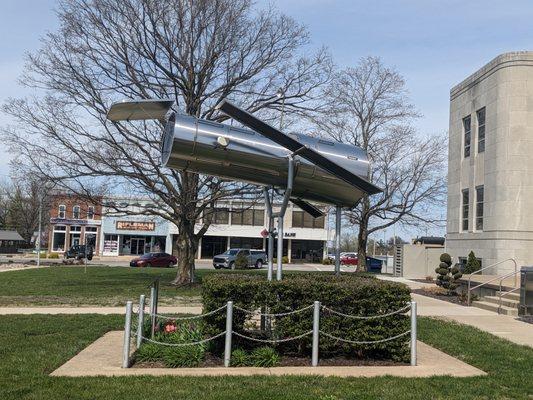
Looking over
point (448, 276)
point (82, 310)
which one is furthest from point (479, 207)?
point (82, 310)

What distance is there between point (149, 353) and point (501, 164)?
1931 cm

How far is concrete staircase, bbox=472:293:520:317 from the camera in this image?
50.3 ft

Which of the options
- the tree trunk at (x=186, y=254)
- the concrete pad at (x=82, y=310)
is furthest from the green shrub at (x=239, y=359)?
the tree trunk at (x=186, y=254)

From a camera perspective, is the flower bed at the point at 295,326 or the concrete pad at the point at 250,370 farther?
the flower bed at the point at 295,326

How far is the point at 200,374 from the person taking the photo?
732 centimetres

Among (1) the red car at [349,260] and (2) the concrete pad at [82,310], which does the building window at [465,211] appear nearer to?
(2) the concrete pad at [82,310]

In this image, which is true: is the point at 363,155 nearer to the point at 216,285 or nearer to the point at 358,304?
the point at 358,304

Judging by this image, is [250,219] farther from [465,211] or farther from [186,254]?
[186,254]

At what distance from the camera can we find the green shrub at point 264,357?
26.0 ft

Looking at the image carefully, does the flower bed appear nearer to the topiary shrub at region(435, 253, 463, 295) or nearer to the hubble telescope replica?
the hubble telescope replica

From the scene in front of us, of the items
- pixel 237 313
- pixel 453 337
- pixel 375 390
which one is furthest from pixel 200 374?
pixel 453 337

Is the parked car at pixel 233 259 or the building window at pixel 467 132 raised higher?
the building window at pixel 467 132

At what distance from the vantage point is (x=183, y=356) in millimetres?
7945

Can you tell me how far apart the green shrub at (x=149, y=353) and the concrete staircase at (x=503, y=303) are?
10.8 m
